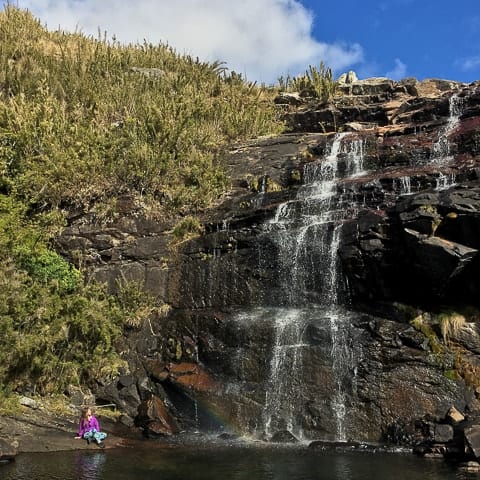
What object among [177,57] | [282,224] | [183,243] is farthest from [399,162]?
[177,57]

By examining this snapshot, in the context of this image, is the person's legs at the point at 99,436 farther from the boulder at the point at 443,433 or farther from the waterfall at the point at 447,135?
the waterfall at the point at 447,135

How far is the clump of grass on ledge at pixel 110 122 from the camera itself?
20.3 metres

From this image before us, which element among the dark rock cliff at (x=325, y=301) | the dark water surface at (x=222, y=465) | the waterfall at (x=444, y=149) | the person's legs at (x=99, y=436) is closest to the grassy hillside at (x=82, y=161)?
the dark rock cliff at (x=325, y=301)

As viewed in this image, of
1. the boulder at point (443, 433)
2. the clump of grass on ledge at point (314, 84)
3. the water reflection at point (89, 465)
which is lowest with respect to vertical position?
the water reflection at point (89, 465)

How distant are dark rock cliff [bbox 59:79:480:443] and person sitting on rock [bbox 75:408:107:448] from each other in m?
1.73

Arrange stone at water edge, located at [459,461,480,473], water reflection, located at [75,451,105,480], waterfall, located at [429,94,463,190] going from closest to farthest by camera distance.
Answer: water reflection, located at [75,451,105,480]
stone at water edge, located at [459,461,480,473]
waterfall, located at [429,94,463,190]

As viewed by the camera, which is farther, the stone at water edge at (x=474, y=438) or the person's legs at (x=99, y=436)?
the person's legs at (x=99, y=436)

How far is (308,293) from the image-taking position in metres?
16.7

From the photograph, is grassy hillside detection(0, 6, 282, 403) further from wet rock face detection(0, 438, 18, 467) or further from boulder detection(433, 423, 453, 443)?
boulder detection(433, 423, 453, 443)

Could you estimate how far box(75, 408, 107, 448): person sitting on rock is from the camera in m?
13.1

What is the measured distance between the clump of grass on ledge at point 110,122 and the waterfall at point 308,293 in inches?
171

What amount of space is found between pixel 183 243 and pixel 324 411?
758 centimetres

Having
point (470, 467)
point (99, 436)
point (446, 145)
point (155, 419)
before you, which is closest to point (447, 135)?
point (446, 145)

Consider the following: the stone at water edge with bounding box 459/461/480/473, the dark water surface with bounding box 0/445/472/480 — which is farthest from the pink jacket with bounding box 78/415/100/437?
the stone at water edge with bounding box 459/461/480/473
